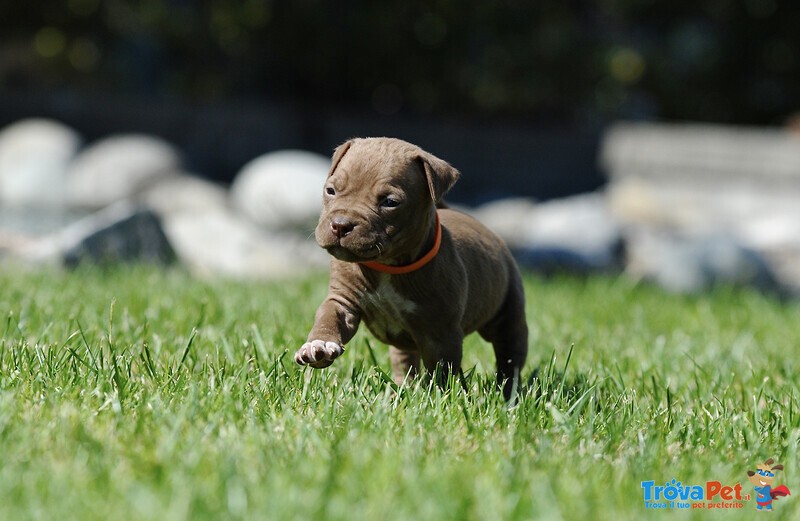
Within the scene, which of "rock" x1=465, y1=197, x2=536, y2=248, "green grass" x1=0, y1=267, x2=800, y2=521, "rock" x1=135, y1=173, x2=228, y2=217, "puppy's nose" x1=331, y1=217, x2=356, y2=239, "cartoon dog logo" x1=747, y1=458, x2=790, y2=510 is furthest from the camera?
"rock" x1=465, y1=197, x2=536, y2=248

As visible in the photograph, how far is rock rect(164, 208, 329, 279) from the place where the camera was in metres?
8.11

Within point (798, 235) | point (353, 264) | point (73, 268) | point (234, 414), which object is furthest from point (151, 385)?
point (798, 235)

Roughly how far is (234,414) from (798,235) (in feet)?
29.1

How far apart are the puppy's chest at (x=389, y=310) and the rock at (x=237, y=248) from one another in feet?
14.3

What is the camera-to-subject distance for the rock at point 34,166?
35.1 feet

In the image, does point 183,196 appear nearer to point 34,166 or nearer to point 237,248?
point 34,166

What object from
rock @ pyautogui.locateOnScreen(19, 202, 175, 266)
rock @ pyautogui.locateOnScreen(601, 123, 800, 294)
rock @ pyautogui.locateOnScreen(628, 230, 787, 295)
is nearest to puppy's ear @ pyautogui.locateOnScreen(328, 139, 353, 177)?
rock @ pyautogui.locateOnScreen(19, 202, 175, 266)

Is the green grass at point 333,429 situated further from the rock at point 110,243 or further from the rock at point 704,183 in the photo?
the rock at point 704,183

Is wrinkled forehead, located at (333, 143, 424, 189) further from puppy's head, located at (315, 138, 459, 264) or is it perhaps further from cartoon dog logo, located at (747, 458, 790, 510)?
cartoon dog logo, located at (747, 458, 790, 510)

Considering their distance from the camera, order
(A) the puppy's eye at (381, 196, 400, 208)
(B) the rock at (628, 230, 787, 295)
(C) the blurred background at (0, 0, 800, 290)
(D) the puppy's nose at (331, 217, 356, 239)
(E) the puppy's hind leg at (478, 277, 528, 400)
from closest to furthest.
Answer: (D) the puppy's nose at (331, 217, 356, 239) → (A) the puppy's eye at (381, 196, 400, 208) → (E) the puppy's hind leg at (478, 277, 528, 400) → (B) the rock at (628, 230, 787, 295) → (C) the blurred background at (0, 0, 800, 290)

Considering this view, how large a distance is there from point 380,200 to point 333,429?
700 millimetres

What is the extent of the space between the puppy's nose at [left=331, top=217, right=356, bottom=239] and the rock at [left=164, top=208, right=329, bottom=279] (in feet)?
15.4

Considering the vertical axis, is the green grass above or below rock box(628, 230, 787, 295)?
above

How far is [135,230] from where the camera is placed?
698 centimetres
